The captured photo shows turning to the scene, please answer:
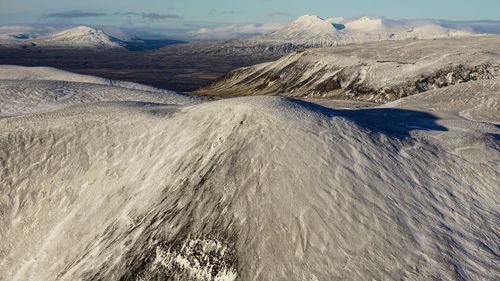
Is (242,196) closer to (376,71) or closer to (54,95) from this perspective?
(54,95)

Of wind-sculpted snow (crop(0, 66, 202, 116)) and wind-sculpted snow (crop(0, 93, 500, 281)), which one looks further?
wind-sculpted snow (crop(0, 66, 202, 116))

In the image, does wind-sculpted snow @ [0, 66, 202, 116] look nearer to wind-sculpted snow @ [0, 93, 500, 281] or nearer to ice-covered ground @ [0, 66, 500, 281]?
ice-covered ground @ [0, 66, 500, 281]

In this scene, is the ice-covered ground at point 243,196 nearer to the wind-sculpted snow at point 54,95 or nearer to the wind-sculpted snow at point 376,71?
the wind-sculpted snow at point 54,95

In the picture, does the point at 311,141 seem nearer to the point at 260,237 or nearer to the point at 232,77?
the point at 260,237

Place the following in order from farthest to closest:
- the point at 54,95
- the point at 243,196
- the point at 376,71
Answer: the point at 376,71 → the point at 54,95 → the point at 243,196

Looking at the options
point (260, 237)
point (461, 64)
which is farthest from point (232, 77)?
point (260, 237)

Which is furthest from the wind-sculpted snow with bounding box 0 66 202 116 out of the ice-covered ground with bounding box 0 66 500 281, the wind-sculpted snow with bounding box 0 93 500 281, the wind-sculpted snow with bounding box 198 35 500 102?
the wind-sculpted snow with bounding box 198 35 500 102

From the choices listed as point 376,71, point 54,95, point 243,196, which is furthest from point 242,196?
point 376,71
